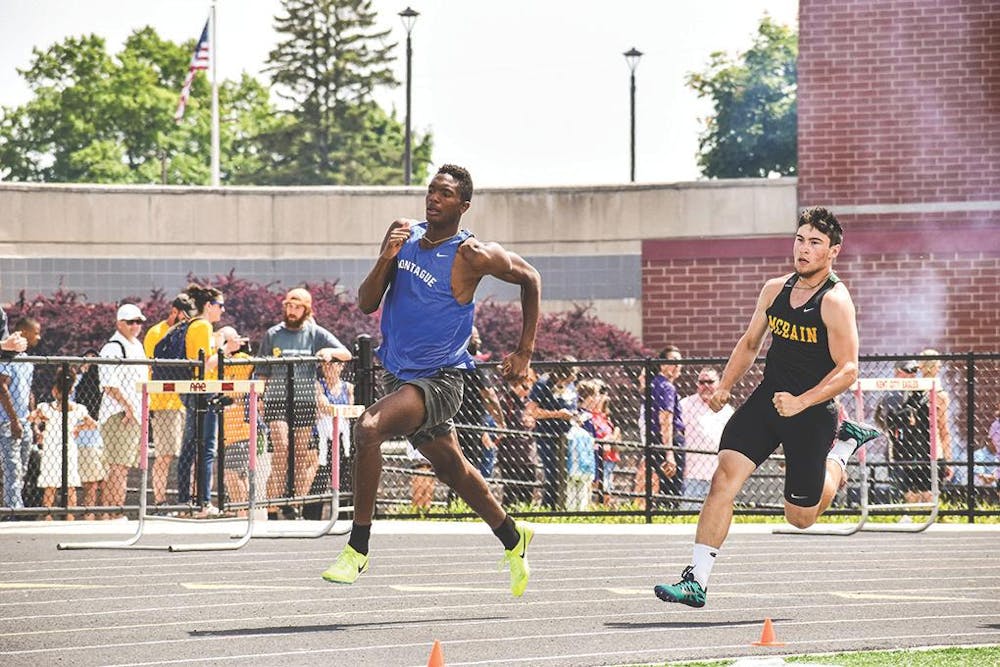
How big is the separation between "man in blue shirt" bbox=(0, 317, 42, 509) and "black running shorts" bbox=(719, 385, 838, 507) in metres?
7.62

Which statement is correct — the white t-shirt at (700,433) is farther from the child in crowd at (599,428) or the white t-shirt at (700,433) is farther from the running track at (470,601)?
the running track at (470,601)

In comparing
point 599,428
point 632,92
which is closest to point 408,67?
point 632,92

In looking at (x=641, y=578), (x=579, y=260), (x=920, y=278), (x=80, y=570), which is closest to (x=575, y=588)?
(x=641, y=578)

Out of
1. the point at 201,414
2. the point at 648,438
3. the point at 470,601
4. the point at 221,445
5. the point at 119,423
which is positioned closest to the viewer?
the point at 470,601

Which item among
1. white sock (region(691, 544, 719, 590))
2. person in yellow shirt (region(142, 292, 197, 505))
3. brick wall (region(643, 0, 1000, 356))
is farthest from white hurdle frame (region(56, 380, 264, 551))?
brick wall (region(643, 0, 1000, 356))

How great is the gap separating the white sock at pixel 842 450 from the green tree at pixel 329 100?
7362cm

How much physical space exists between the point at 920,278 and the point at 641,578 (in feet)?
56.8

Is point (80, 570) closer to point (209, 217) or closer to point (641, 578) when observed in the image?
point (641, 578)

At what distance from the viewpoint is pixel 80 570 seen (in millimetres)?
11547

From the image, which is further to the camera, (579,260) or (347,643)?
(579,260)

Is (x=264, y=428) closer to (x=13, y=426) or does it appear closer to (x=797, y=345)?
(x=13, y=426)

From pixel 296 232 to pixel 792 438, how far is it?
2247cm

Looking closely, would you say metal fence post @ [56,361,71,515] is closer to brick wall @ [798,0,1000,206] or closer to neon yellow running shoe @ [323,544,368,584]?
neon yellow running shoe @ [323,544,368,584]

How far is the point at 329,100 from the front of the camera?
280ft
